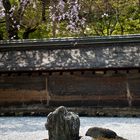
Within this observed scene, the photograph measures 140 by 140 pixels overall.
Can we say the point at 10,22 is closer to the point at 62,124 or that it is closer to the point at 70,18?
the point at 70,18

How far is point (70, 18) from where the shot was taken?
81.8 feet

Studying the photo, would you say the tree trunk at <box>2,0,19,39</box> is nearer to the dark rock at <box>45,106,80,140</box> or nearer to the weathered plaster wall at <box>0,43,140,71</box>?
the weathered plaster wall at <box>0,43,140,71</box>

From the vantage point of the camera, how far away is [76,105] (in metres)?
17.1

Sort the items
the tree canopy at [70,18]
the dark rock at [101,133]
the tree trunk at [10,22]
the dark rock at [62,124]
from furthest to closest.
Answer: the tree canopy at [70,18]
the tree trunk at [10,22]
the dark rock at [101,133]
the dark rock at [62,124]

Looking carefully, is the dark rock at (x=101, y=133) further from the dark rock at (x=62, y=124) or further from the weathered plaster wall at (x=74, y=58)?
the weathered plaster wall at (x=74, y=58)

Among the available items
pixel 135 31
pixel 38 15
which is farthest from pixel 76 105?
pixel 135 31

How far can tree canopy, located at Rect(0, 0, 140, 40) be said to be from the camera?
2448 cm

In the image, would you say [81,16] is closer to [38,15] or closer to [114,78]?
[38,15]

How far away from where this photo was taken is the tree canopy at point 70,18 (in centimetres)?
2448

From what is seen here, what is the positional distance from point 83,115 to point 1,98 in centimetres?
337

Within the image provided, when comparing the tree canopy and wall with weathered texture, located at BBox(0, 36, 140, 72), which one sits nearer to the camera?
wall with weathered texture, located at BBox(0, 36, 140, 72)

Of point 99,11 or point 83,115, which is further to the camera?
point 99,11

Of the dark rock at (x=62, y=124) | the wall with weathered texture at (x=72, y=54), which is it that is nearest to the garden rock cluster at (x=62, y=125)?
the dark rock at (x=62, y=124)

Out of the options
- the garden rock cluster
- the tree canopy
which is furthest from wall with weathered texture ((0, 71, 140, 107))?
the tree canopy
